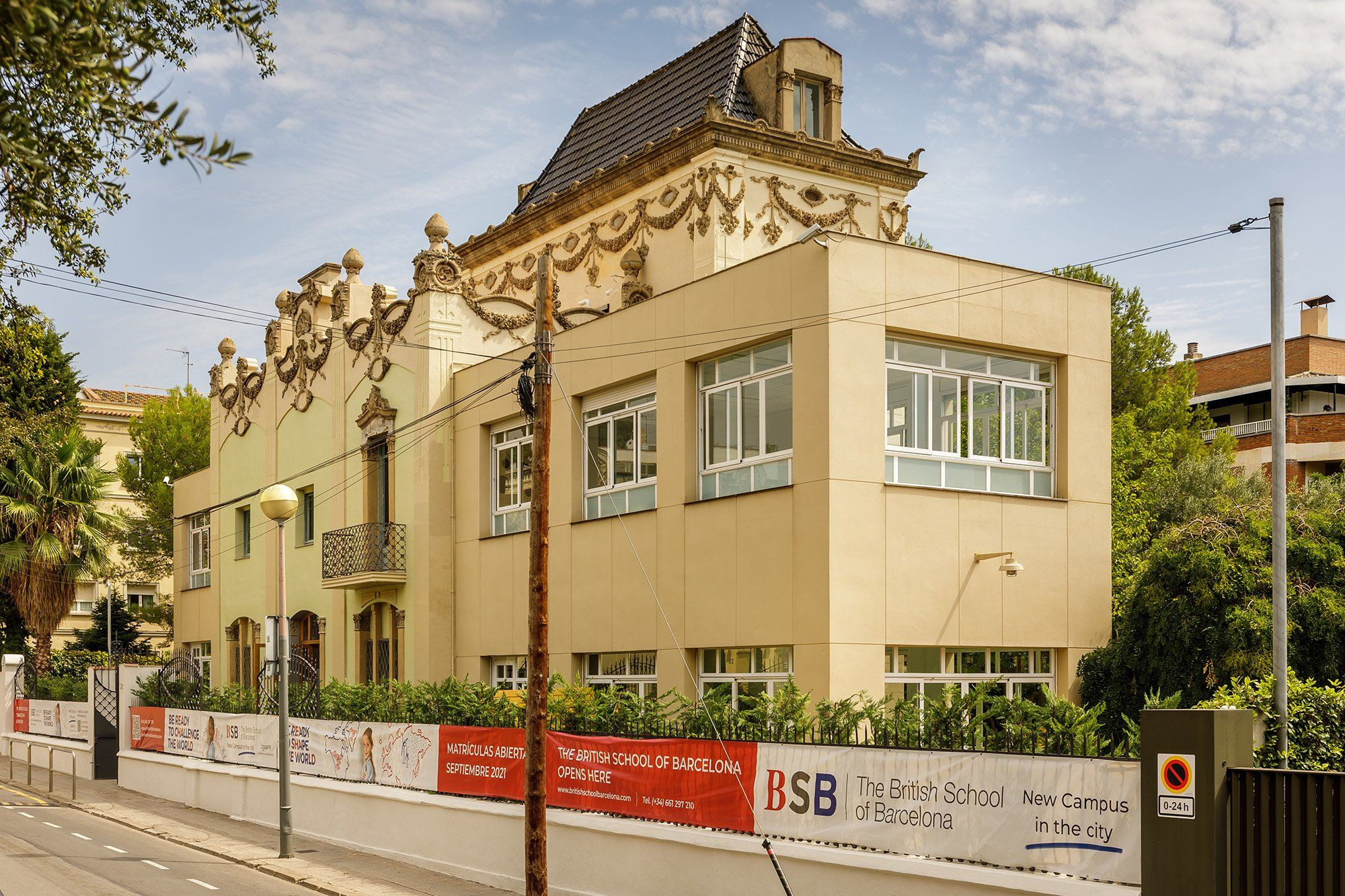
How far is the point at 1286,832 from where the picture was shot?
9906 mm

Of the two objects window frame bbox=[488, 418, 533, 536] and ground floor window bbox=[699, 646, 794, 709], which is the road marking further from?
ground floor window bbox=[699, 646, 794, 709]

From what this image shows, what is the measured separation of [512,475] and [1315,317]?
4725 cm

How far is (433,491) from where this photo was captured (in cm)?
2817

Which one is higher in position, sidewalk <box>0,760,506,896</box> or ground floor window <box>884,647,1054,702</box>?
ground floor window <box>884,647,1054,702</box>

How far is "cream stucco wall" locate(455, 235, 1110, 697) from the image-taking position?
1873 cm

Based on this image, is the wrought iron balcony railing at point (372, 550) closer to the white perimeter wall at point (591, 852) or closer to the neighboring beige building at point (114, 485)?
the white perimeter wall at point (591, 852)

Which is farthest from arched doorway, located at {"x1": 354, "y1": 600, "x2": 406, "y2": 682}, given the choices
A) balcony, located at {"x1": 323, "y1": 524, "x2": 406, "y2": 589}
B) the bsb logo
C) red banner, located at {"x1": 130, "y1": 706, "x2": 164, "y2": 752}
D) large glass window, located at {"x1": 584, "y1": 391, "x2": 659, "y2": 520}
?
the bsb logo

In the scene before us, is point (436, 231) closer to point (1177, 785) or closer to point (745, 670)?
point (745, 670)

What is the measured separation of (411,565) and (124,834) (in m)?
7.83

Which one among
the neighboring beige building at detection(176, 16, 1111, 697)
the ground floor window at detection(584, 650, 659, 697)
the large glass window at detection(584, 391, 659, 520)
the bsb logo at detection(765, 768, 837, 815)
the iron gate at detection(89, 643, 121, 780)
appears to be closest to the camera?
the bsb logo at detection(765, 768, 837, 815)

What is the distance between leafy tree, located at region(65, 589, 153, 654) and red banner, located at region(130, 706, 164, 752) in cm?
2560

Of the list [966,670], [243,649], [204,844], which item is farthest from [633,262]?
[243,649]

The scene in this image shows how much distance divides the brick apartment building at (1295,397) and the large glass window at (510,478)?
31723mm

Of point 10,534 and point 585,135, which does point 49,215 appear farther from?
point 10,534
